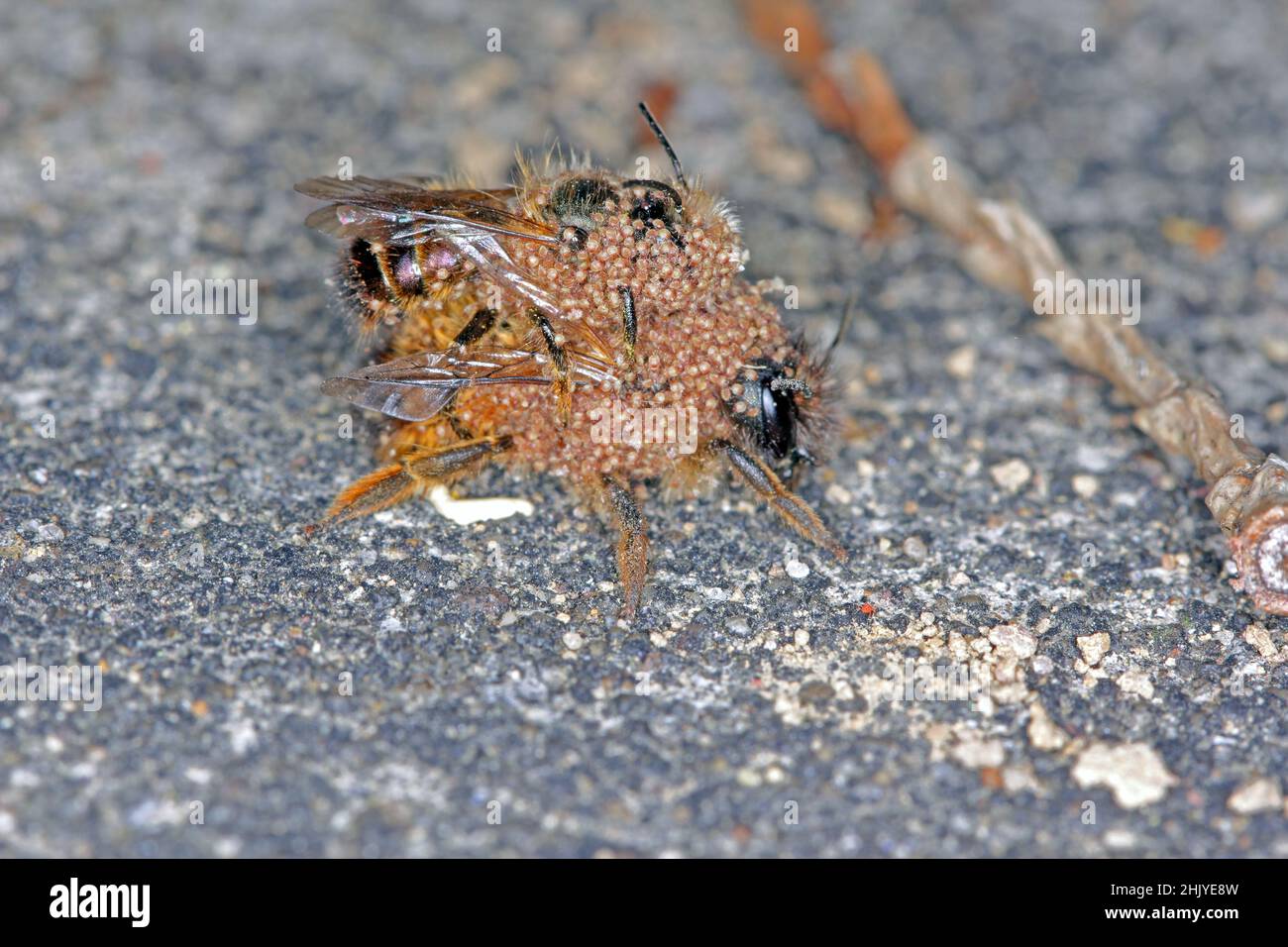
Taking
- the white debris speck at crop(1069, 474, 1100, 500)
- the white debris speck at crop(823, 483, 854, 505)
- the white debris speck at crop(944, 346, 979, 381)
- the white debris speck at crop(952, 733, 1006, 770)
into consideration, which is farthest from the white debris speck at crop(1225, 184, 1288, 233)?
the white debris speck at crop(952, 733, 1006, 770)

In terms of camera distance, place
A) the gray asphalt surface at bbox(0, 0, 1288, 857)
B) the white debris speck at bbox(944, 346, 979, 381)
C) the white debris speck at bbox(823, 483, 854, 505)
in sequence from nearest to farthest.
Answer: the gray asphalt surface at bbox(0, 0, 1288, 857)
the white debris speck at bbox(823, 483, 854, 505)
the white debris speck at bbox(944, 346, 979, 381)

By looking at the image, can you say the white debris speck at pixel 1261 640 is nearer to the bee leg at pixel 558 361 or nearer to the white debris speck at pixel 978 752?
the white debris speck at pixel 978 752

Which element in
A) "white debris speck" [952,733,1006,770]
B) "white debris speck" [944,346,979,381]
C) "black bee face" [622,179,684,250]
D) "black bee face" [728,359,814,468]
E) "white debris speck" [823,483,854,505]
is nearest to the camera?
"white debris speck" [952,733,1006,770]

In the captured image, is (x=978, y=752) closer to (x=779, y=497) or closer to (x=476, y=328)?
(x=779, y=497)

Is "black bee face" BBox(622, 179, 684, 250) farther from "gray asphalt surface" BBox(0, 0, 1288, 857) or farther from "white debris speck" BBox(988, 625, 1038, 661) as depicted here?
"white debris speck" BBox(988, 625, 1038, 661)
